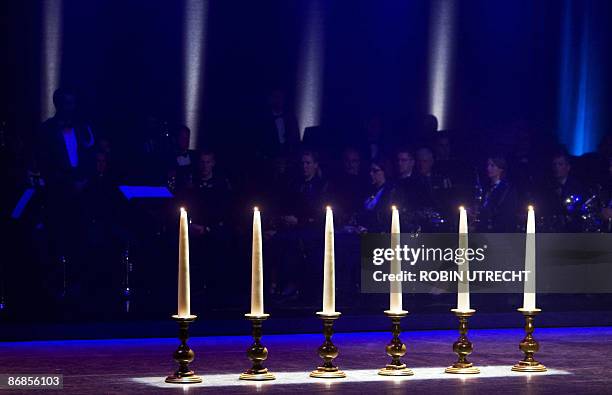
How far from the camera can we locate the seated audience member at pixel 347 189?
903cm

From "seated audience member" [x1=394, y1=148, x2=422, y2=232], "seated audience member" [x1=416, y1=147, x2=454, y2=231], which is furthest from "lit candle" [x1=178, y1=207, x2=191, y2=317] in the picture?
"seated audience member" [x1=416, y1=147, x2=454, y2=231]

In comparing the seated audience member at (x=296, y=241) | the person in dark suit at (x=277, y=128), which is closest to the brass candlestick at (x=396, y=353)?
the seated audience member at (x=296, y=241)

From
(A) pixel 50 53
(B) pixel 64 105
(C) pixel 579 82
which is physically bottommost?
(B) pixel 64 105

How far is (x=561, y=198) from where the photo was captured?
9.34m

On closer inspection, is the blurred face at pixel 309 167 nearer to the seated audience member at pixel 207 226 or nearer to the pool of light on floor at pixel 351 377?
the seated audience member at pixel 207 226

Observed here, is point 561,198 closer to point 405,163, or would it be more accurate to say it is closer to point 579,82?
point 405,163

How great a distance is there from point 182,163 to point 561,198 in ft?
9.65

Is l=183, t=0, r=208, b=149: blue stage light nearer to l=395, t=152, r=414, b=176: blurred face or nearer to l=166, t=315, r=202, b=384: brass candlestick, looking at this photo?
l=395, t=152, r=414, b=176: blurred face

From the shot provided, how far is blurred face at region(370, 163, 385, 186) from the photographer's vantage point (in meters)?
9.18

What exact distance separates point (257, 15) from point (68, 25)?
160 centimetres

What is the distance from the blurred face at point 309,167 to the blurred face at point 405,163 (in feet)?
2.18

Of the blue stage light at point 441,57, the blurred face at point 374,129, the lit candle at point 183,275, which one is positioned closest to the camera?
the lit candle at point 183,275

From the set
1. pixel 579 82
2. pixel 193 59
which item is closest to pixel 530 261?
pixel 193 59

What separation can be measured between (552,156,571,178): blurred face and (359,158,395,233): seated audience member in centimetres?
133
